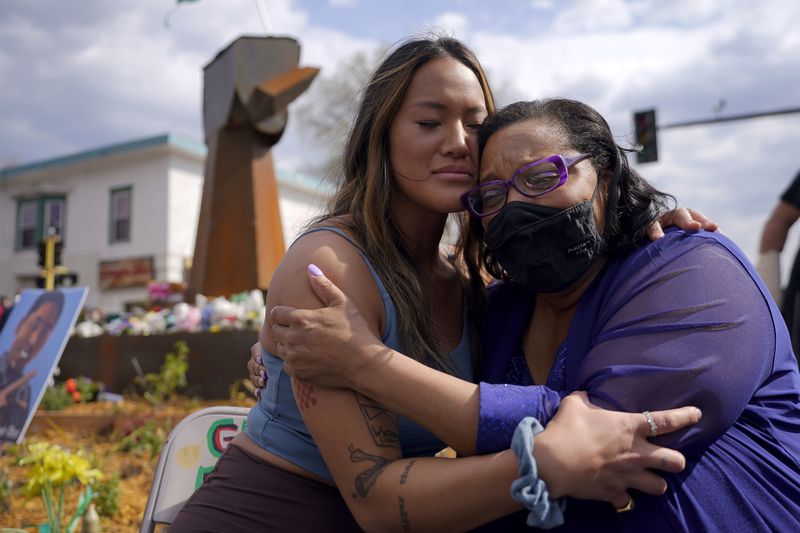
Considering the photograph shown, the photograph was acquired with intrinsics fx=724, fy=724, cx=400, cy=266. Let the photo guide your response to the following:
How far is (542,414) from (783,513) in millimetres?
598

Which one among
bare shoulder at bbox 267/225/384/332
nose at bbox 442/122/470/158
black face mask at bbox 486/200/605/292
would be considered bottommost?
bare shoulder at bbox 267/225/384/332

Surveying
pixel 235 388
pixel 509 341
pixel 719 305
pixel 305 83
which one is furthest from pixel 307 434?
pixel 305 83

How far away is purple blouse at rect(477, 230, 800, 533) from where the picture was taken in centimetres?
165

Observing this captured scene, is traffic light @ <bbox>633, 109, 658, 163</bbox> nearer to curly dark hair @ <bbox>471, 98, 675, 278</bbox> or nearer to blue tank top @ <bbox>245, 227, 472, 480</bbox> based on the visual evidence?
curly dark hair @ <bbox>471, 98, 675, 278</bbox>

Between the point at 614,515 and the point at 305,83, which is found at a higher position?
the point at 305,83

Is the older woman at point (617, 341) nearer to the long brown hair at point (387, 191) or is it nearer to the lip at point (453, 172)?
the lip at point (453, 172)

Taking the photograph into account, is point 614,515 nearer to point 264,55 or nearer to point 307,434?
point 307,434

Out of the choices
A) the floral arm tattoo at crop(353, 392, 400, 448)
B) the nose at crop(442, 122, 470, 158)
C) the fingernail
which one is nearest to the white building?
the nose at crop(442, 122, 470, 158)

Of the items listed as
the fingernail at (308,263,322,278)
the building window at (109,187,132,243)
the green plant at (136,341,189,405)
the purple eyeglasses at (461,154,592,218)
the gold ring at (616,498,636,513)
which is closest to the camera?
the gold ring at (616,498,636,513)

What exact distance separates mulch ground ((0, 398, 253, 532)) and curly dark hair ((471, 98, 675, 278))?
9.48ft

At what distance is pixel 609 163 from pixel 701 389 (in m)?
0.79

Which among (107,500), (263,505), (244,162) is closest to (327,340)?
(263,505)

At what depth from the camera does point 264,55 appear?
9.55 m

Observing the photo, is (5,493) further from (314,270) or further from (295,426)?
(314,270)
